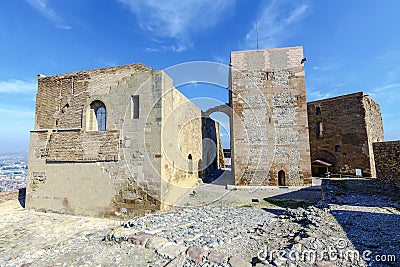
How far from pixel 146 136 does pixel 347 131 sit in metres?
17.4

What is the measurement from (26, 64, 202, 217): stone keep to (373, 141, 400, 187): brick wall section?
33.1 feet

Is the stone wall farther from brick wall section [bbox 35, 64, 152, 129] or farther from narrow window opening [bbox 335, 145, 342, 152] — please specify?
narrow window opening [bbox 335, 145, 342, 152]

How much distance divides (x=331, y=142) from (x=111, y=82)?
728 inches

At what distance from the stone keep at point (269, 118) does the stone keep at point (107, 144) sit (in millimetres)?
3839

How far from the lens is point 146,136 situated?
853cm

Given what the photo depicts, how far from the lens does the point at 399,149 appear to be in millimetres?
9414

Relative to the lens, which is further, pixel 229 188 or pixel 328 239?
pixel 229 188

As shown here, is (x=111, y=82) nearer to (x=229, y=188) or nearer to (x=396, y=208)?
(x=229, y=188)

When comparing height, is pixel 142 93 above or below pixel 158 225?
above

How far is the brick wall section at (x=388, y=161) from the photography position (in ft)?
31.1

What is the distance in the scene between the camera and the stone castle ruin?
8609 mm

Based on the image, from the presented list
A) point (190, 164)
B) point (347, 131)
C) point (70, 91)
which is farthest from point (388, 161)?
point (70, 91)

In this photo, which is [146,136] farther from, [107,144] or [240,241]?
[240,241]

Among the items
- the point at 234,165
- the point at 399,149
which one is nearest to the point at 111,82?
the point at 234,165
